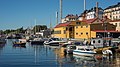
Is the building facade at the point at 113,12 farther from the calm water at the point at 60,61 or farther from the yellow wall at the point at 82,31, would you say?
the calm water at the point at 60,61

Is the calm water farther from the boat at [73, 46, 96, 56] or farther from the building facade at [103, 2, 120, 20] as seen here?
the building facade at [103, 2, 120, 20]

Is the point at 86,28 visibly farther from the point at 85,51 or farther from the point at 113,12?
the point at 113,12

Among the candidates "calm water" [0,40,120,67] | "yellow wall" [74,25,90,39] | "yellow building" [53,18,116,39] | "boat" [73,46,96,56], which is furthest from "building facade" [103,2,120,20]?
"calm water" [0,40,120,67]

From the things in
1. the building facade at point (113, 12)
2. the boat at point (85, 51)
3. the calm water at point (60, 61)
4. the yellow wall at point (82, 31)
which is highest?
the building facade at point (113, 12)

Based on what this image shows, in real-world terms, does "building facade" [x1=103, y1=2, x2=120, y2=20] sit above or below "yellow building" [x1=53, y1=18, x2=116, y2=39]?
above

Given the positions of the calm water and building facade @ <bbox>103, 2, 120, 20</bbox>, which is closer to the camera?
the calm water

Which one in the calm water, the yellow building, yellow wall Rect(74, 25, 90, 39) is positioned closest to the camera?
the calm water

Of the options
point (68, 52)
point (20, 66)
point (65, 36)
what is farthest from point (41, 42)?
point (20, 66)

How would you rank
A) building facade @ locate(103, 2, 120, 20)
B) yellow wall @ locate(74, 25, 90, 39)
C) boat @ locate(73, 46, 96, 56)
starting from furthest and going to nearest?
1. building facade @ locate(103, 2, 120, 20)
2. yellow wall @ locate(74, 25, 90, 39)
3. boat @ locate(73, 46, 96, 56)

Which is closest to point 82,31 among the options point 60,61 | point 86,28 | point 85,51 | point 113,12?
point 86,28

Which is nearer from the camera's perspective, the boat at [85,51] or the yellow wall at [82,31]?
the boat at [85,51]

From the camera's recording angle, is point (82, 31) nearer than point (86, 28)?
No

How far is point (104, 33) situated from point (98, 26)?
7107mm

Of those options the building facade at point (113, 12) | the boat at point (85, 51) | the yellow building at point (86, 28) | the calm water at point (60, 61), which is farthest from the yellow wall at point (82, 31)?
the calm water at point (60, 61)
